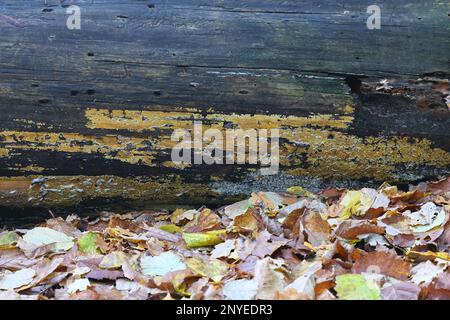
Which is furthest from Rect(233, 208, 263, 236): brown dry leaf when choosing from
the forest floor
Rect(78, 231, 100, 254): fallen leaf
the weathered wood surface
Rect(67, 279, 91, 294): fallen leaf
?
Rect(67, 279, 91, 294): fallen leaf

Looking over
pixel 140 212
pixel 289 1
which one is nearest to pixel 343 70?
pixel 289 1

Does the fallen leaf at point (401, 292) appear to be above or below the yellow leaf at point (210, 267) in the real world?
above

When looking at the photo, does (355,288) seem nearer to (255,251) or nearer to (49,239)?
(255,251)

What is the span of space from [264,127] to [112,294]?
1.44 m

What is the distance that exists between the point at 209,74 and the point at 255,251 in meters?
1.19

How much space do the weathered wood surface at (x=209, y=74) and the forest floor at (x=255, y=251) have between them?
0.44 metres

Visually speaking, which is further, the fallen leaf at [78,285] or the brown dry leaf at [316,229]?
the brown dry leaf at [316,229]

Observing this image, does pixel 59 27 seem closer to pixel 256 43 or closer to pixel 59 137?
pixel 59 137

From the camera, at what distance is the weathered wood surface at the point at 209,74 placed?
3340 millimetres

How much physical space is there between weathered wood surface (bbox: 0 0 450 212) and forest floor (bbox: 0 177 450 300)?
435 millimetres

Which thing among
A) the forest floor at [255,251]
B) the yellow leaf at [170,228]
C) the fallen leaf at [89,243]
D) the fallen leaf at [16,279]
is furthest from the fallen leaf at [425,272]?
the fallen leaf at [16,279]

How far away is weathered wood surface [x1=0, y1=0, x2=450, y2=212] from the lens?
11.0 feet

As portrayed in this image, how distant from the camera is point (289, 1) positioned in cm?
340

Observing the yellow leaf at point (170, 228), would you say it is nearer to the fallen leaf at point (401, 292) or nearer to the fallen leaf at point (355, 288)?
the fallen leaf at point (355, 288)
